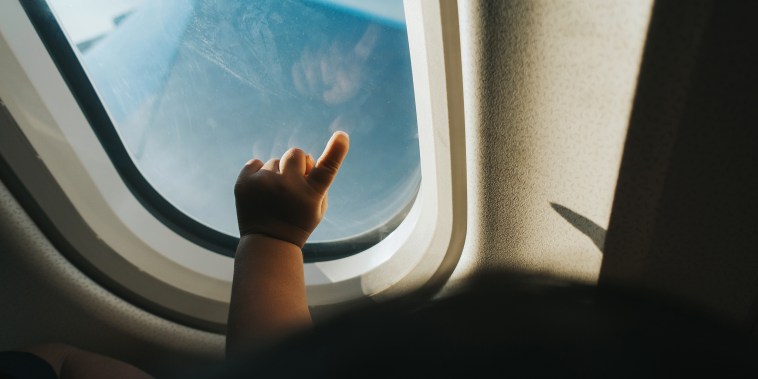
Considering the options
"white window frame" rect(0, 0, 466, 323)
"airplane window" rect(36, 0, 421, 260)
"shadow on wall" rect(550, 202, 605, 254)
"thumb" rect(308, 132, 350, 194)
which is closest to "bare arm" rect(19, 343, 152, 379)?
"white window frame" rect(0, 0, 466, 323)

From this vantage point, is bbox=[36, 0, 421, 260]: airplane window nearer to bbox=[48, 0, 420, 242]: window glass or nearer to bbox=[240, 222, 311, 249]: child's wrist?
bbox=[48, 0, 420, 242]: window glass

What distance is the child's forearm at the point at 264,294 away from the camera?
0.76m

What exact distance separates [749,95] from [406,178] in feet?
2.48

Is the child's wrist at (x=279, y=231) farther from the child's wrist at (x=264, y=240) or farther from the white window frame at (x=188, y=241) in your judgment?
the white window frame at (x=188, y=241)

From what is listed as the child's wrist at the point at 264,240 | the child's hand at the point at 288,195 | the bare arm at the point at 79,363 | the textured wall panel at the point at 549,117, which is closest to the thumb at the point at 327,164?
the child's hand at the point at 288,195

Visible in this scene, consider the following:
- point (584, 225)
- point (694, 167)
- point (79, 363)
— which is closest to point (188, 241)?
point (79, 363)

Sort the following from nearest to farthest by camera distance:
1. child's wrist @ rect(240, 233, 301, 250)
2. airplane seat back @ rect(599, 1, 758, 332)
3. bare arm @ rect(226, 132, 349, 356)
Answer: airplane seat back @ rect(599, 1, 758, 332) → bare arm @ rect(226, 132, 349, 356) → child's wrist @ rect(240, 233, 301, 250)

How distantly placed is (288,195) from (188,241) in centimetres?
47

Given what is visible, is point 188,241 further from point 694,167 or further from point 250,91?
point 694,167

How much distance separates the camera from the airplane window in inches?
40.5

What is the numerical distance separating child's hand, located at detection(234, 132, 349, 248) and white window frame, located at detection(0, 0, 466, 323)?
0.20 meters

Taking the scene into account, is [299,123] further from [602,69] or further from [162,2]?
[602,69]

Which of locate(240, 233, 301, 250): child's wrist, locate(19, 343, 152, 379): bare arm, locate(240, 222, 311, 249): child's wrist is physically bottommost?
locate(19, 343, 152, 379): bare arm

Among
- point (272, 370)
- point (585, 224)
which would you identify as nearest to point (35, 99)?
point (272, 370)
